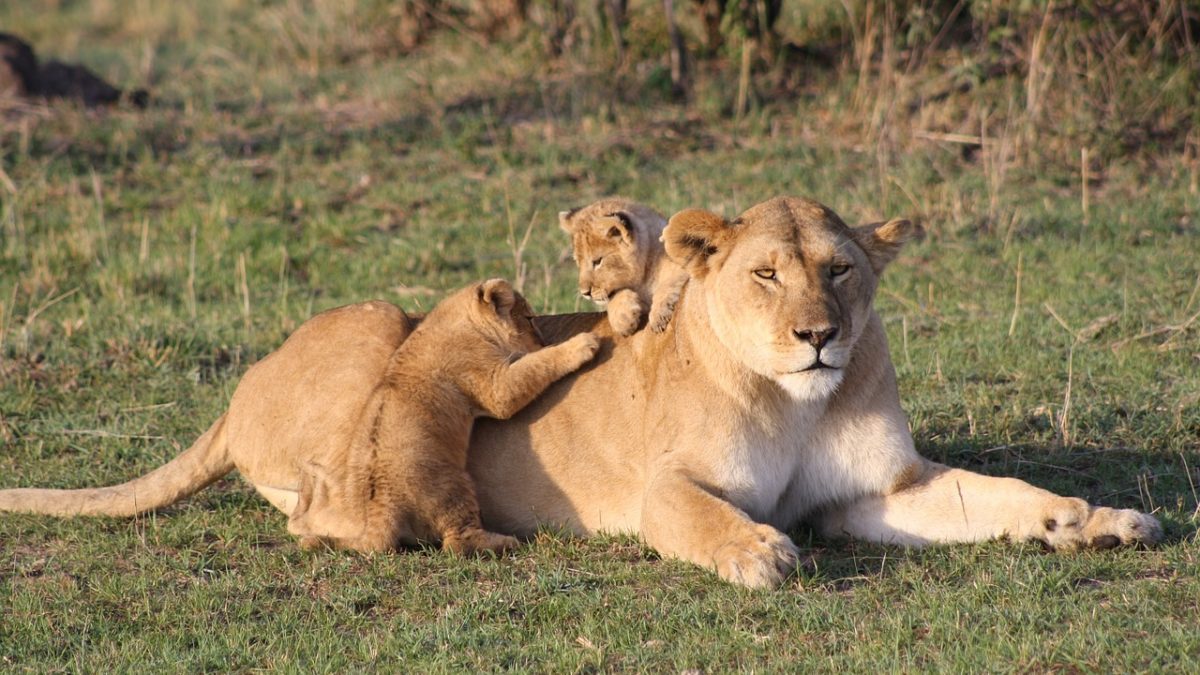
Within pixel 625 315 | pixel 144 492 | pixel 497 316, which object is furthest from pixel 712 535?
pixel 144 492

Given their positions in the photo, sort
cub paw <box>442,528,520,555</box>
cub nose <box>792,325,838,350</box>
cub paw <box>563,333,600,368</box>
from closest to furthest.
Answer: cub nose <box>792,325,838,350</box> → cub paw <box>442,528,520,555</box> → cub paw <box>563,333,600,368</box>

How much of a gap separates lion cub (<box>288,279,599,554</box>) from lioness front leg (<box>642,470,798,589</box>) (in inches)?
23.0

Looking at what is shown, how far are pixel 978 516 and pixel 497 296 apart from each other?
1.80 meters

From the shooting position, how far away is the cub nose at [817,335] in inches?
174

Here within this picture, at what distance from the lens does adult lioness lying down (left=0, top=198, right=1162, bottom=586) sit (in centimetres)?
454

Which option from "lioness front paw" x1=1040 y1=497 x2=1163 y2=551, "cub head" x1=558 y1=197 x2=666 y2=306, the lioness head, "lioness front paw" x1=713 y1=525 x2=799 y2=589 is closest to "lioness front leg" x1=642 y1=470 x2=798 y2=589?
"lioness front paw" x1=713 y1=525 x2=799 y2=589

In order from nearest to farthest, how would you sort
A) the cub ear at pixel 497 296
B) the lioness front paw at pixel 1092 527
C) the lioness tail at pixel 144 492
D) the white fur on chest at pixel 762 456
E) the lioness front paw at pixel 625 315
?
the lioness front paw at pixel 1092 527 < the white fur on chest at pixel 762 456 < the lioness front paw at pixel 625 315 < the cub ear at pixel 497 296 < the lioness tail at pixel 144 492

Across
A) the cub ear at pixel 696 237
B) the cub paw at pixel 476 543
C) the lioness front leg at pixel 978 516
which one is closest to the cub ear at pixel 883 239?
the cub ear at pixel 696 237

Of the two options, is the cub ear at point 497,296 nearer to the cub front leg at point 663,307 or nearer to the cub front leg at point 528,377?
the cub front leg at point 528,377

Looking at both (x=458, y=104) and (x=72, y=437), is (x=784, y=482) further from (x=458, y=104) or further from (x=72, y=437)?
(x=458, y=104)

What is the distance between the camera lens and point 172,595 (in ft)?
15.6

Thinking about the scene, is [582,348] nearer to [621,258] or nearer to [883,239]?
[621,258]

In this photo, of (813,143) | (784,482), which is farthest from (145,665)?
(813,143)

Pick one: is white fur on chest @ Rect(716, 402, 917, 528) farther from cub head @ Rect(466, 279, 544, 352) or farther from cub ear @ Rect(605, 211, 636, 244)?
cub ear @ Rect(605, 211, 636, 244)
